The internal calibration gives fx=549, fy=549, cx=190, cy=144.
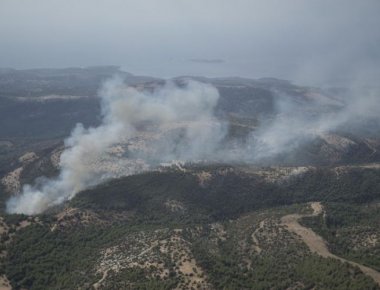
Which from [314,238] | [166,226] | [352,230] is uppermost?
[314,238]

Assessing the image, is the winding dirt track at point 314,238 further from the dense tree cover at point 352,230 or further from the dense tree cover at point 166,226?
the dense tree cover at point 166,226

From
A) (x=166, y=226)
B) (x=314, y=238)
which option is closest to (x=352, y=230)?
(x=314, y=238)

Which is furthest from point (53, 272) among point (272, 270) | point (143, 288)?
point (272, 270)

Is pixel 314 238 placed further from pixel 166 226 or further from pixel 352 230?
pixel 166 226

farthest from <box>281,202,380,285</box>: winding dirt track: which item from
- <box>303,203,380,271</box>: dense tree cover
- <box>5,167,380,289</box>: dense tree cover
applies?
<box>5,167,380,289</box>: dense tree cover

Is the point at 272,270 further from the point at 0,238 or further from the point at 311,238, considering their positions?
the point at 0,238

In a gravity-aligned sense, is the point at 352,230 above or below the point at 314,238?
below

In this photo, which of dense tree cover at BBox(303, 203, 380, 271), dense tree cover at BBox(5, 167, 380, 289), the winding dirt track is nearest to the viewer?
the winding dirt track

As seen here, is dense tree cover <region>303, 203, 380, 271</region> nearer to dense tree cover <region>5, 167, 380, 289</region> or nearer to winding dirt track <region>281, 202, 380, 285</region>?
dense tree cover <region>5, 167, 380, 289</region>
